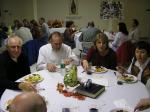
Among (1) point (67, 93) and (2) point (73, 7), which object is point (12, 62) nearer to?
(1) point (67, 93)

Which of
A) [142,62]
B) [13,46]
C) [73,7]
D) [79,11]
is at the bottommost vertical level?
[142,62]

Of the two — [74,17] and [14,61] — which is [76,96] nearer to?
[14,61]

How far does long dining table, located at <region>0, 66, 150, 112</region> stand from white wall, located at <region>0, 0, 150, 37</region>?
721cm

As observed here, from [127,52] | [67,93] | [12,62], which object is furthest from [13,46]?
[127,52]

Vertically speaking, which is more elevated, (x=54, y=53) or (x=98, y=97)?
(x=54, y=53)

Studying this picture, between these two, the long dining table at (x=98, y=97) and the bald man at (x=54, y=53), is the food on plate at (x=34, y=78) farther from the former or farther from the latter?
the bald man at (x=54, y=53)

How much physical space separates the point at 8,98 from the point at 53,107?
1.53 ft

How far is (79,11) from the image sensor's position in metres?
9.94

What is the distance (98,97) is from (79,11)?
8.09m

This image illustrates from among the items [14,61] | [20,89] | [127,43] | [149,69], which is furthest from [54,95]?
[127,43]

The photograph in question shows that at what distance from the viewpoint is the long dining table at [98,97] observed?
2.01 meters

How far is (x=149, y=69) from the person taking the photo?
2758 millimetres

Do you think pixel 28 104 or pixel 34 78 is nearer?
pixel 28 104

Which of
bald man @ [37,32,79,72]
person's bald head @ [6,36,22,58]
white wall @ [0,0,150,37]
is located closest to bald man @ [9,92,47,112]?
person's bald head @ [6,36,22,58]
